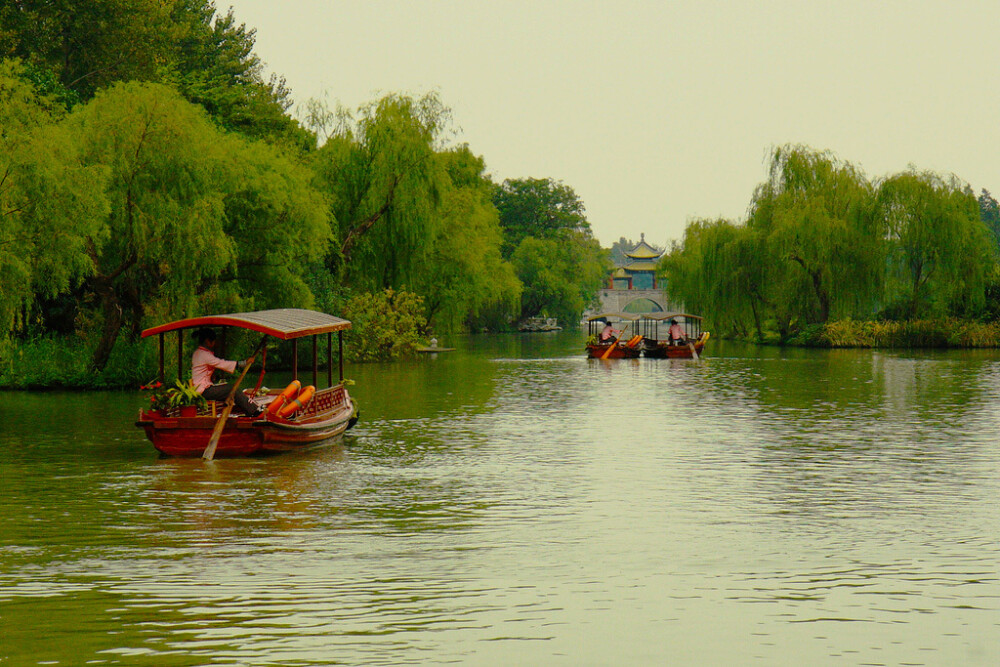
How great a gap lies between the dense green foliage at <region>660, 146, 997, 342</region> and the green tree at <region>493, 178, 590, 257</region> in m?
46.3

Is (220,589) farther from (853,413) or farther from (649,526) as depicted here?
(853,413)

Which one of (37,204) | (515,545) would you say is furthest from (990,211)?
(515,545)

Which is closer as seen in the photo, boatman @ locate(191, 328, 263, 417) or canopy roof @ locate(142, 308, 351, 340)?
boatman @ locate(191, 328, 263, 417)

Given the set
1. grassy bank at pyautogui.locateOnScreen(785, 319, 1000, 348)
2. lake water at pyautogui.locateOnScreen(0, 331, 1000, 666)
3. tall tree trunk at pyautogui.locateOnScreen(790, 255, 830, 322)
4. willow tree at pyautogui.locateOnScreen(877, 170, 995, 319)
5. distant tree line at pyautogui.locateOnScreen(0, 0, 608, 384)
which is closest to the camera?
lake water at pyautogui.locateOnScreen(0, 331, 1000, 666)

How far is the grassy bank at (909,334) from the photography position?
5322 centimetres

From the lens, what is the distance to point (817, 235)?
53.2 metres

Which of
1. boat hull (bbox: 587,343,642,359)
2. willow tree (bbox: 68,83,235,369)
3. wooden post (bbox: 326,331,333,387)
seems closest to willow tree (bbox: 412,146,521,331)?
boat hull (bbox: 587,343,642,359)

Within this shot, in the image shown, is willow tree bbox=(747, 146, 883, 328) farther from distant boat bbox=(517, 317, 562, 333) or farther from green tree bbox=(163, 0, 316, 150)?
distant boat bbox=(517, 317, 562, 333)

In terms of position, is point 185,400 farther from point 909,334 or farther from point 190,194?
point 909,334

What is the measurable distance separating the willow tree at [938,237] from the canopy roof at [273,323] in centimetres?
3941

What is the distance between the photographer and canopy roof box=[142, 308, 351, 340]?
16562 millimetres

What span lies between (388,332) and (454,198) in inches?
284

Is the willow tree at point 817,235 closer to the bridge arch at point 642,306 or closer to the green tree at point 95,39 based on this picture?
the green tree at point 95,39

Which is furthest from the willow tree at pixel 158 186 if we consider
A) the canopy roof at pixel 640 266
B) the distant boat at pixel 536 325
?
the canopy roof at pixel 640 266
